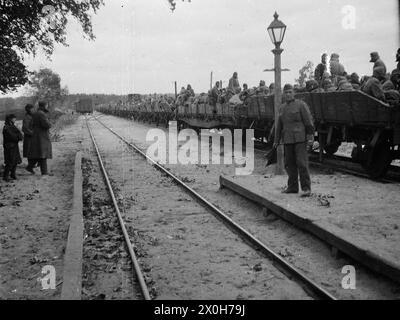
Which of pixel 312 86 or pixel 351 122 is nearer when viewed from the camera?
pixel 351 122

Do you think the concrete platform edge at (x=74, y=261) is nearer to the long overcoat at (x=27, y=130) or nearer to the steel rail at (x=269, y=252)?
the steel rail at (x=269, y=252)

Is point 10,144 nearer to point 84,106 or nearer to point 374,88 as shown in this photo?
point 374,88

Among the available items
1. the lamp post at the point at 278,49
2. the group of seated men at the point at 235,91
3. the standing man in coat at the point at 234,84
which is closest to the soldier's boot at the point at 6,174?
the lamp post at the point at 278,49

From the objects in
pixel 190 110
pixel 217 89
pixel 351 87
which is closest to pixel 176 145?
pixel 217 89

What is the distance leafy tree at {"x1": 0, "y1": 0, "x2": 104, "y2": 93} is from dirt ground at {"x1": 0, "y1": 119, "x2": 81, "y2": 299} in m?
3.76

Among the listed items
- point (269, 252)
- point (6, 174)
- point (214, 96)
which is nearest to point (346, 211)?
point (269, 252)

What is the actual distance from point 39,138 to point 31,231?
5279 millimetres

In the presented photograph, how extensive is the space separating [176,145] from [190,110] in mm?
5454

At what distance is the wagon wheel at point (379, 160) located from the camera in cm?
961

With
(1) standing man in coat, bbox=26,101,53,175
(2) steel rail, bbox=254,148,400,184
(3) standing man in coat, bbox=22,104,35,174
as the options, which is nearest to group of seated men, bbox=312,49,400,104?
A: (2) steel rail, bbox=254,148,400,184

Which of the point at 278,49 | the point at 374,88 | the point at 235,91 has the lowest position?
the point at 374,88

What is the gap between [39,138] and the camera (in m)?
11.6

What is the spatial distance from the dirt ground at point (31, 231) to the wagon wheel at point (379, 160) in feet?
20.2
